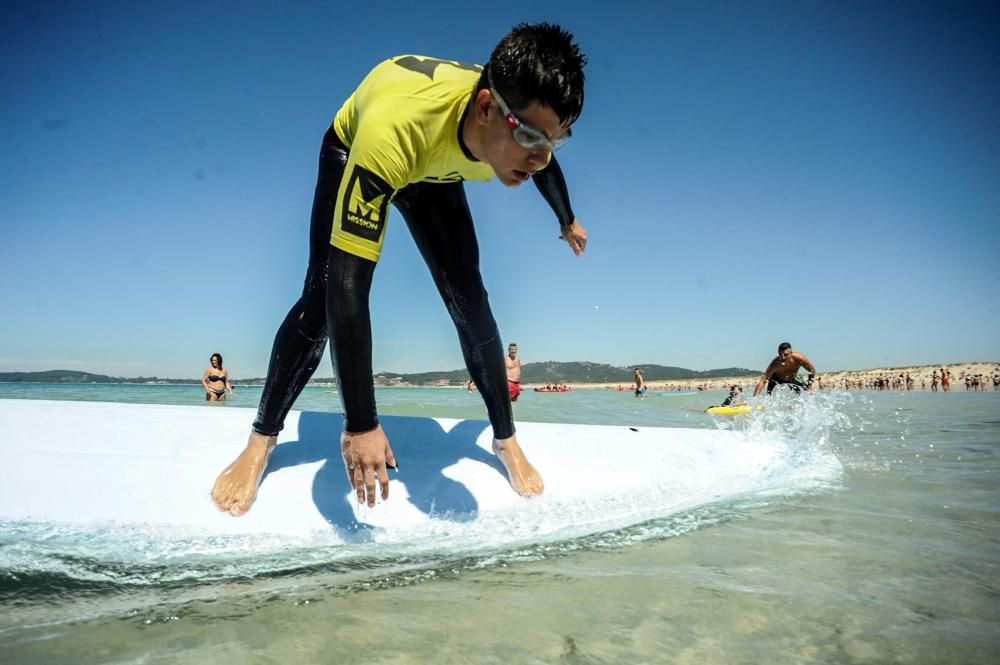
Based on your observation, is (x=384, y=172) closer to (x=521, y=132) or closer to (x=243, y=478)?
(x=521, y=132)

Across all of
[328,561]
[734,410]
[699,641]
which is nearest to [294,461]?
[328,561]

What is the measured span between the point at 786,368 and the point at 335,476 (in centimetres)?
1049

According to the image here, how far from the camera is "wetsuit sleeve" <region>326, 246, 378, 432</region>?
1677 millimetres

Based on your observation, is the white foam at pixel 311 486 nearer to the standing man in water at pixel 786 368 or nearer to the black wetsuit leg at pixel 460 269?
the black wetsuit leg at pixel 460 269

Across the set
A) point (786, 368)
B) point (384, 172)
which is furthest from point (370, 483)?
point (786, 368)

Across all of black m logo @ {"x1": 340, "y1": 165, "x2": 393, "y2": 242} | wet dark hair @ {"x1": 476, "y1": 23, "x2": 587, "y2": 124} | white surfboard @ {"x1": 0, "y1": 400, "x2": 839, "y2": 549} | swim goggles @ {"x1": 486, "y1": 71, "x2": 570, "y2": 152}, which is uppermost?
wet dark hair @ {"x1": 476, "y1": 23, "x2": 587, "y2": 124}

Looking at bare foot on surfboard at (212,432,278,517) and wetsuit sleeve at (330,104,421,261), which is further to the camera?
bare foot on surfboard at (212,432,278,517)

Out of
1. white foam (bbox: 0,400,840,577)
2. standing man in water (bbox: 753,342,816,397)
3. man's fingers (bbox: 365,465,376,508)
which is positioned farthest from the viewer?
standing man in water (bbox: 753,342,816,397)

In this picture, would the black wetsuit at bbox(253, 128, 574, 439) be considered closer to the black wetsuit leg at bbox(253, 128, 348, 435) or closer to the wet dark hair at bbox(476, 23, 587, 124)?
the black wetsuit leg at bbox(253, 128, 348, 435)

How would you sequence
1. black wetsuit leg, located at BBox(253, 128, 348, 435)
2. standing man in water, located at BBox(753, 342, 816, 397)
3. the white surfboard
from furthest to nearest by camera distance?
standing man in water, located at BBox(753, 342, 816, 397)
black wetsuit leg, located at BBox(253, 128, 348, 435)
the white surfboard

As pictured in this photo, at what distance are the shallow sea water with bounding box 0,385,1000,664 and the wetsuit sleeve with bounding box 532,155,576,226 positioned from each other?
138 centimetres

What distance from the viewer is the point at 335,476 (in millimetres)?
2395

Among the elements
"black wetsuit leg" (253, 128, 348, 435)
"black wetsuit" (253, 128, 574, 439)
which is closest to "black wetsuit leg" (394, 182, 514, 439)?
"black wetsuit" (253, 128, 574, 439)

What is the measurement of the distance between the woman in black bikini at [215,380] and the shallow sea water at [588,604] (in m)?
10.1
